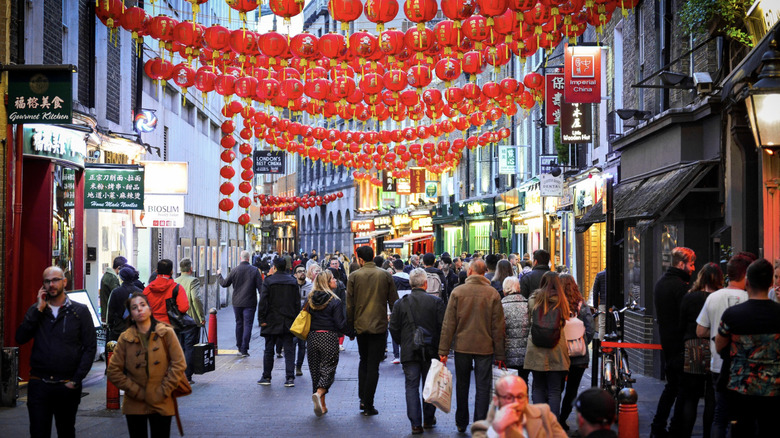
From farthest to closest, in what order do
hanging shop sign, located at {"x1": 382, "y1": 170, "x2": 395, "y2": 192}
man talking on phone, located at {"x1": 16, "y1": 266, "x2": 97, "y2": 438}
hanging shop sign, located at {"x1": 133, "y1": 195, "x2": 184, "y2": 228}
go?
hanging shop sign, located at {"x1": 382, "y1": 170, "x2": 395, "y2": 192}, hanging shop sign, located at {"x1": 133, "y1": 195, "x2": 184, "y2": 228}, man talking on phone, located at {"x1": 16, "y1": 266, "x2": 97, "y2": 438}

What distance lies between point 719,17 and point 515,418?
9.05 meters

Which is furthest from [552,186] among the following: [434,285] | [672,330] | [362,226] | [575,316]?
[362,226]

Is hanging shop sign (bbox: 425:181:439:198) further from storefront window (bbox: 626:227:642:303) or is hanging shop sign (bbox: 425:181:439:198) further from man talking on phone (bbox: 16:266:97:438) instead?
man talking on phone (bbox: 16:266:97:438)

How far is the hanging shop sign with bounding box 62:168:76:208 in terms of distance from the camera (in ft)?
51.0

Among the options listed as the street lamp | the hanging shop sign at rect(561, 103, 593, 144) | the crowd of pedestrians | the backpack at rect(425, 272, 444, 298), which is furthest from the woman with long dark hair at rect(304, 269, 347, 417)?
the hanging shop sign at rect(561, 103, 593, 144)

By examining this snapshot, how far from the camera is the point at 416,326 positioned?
10336 millimetres

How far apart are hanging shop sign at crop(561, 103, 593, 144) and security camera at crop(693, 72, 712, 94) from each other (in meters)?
9.22

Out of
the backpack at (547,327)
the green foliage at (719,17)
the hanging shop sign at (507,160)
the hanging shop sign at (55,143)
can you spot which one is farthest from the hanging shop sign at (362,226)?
the backpack at (547,327)

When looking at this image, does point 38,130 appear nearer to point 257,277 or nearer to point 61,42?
point 61,42

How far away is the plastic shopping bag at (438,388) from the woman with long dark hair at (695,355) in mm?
2251

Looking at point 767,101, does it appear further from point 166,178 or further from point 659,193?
point 166,178

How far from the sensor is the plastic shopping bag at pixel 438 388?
361 inches

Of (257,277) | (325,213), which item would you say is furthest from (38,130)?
(325,213)

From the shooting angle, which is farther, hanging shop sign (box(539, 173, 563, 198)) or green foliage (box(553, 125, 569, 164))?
green foliage (box(553, 125, 569, 164))
